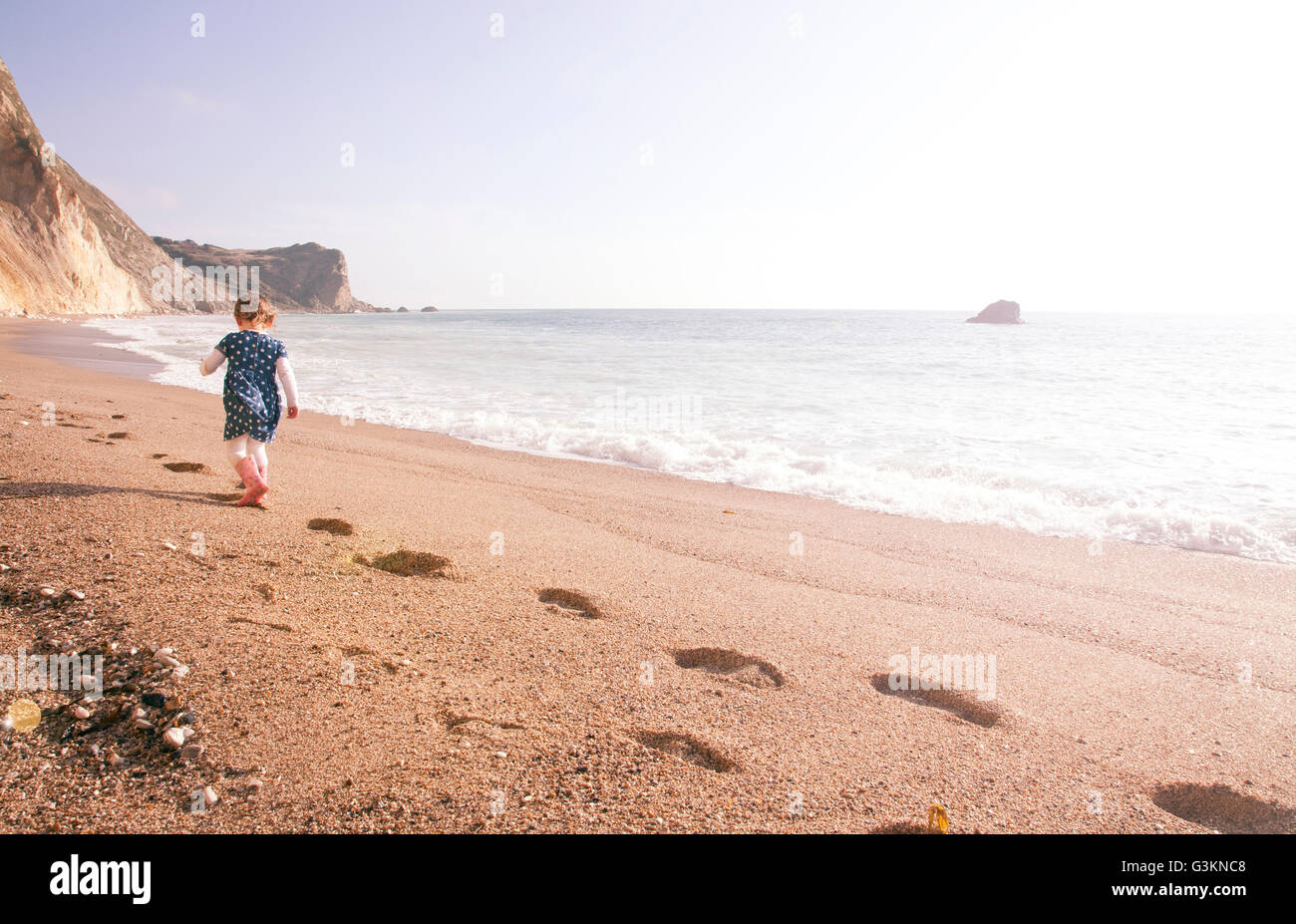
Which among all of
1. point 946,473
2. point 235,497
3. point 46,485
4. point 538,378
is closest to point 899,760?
point 235,497

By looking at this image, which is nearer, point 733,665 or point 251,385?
point 733,665

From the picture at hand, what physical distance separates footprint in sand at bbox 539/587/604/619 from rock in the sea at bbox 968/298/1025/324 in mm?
99839

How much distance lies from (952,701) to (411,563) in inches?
115

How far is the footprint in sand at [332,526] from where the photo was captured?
167 inches

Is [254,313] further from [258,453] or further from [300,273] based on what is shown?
[300,273]

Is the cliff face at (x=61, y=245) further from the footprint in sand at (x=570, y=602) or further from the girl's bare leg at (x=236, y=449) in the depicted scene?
the footprint in sand at (x=570, y=602)

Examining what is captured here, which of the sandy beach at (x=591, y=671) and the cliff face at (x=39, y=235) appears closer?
the sandy beach at (x=591, y=671)

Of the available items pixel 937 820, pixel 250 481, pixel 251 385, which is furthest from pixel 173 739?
pixel 251 385

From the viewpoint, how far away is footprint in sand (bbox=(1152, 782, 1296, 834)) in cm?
233

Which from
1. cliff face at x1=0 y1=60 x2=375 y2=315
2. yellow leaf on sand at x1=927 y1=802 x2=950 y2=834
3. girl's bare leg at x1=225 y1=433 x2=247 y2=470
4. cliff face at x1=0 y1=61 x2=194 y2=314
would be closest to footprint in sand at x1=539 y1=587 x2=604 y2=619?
yellow leaf on sand at x1=927 y1=802 x2=950 y2=834

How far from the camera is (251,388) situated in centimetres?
484

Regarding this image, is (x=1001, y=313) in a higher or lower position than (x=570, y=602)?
higher

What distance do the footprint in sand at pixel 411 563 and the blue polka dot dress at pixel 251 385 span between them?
1.62 meters

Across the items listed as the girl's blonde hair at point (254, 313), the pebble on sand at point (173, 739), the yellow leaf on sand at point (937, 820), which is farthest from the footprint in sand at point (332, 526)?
the yellow leaf on sand at point (937, 820)
